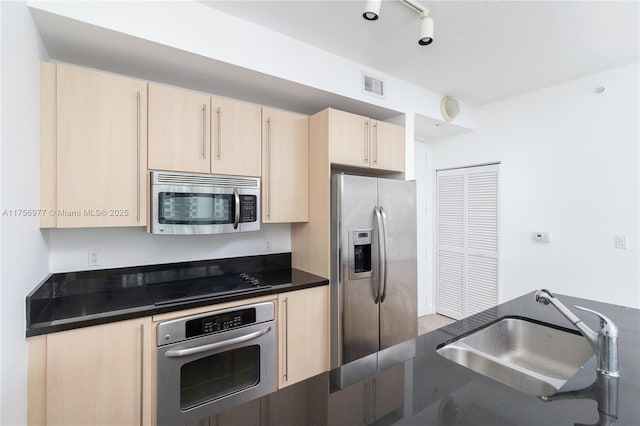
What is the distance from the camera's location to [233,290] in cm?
184

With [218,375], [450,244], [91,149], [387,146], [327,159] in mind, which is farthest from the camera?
[450,244]

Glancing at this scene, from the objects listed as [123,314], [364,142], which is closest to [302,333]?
[123,314]

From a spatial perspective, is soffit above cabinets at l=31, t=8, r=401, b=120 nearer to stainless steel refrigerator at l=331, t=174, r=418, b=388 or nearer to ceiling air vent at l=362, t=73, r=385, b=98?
ceiling air vent at l=362, t=73, r=385, b=98

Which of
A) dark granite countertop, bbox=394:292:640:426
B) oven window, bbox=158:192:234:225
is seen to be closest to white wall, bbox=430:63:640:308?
dark granite countertop, bbox=394:292:640:426

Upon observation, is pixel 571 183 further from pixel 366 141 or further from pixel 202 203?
pixel 202 203

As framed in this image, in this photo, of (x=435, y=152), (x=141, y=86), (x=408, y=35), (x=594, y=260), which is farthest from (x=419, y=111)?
(x=141, y=86)

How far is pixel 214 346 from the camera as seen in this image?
1.65 metres

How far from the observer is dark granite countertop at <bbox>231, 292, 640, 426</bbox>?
72 cm

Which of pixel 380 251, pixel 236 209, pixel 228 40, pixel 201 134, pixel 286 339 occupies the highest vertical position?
pixel 228 40

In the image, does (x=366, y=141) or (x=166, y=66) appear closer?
(x=166, y=66)

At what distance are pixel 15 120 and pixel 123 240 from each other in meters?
1.01

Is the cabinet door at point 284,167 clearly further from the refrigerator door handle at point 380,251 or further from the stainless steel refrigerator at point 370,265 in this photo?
the refrigerator door handle at point 380,251

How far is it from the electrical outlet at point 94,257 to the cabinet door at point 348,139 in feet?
5.52

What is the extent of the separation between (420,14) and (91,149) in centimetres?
203
